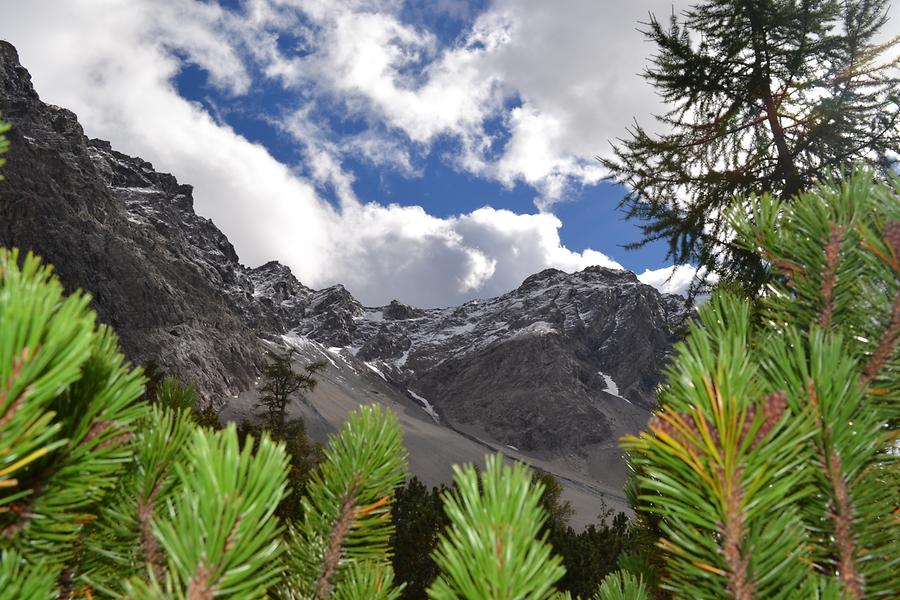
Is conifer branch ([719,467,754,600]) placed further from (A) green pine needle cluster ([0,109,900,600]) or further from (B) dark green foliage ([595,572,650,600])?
(B) dark green foliage ([595,572,650,600])

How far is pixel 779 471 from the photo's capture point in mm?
918

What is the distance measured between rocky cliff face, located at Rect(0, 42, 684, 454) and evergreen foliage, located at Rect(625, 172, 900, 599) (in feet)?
158

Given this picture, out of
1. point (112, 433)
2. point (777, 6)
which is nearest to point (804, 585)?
point (112, 433)

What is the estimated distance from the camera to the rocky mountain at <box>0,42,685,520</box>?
3319 inches

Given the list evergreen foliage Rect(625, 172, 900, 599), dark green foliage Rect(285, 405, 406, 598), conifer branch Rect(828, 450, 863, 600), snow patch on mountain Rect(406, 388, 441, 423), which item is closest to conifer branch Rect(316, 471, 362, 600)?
dark green foliage Rect(285, 405, 406, 598)

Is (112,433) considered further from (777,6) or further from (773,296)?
(777,6)

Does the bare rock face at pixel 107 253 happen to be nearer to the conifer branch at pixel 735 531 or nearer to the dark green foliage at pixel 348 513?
the dark green foliage at pixel 348 513

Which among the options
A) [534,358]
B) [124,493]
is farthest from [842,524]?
[534,358]

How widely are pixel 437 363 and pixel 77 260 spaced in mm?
105762

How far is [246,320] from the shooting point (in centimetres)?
13125

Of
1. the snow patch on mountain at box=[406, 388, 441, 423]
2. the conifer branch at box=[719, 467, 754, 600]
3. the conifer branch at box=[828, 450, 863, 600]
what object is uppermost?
the snow patch on mountain at box=[406, 388, 441, 423]

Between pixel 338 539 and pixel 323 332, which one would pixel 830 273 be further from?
pixel 323 332

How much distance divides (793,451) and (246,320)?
141041mm

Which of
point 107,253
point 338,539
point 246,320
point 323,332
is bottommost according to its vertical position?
point 107,253
